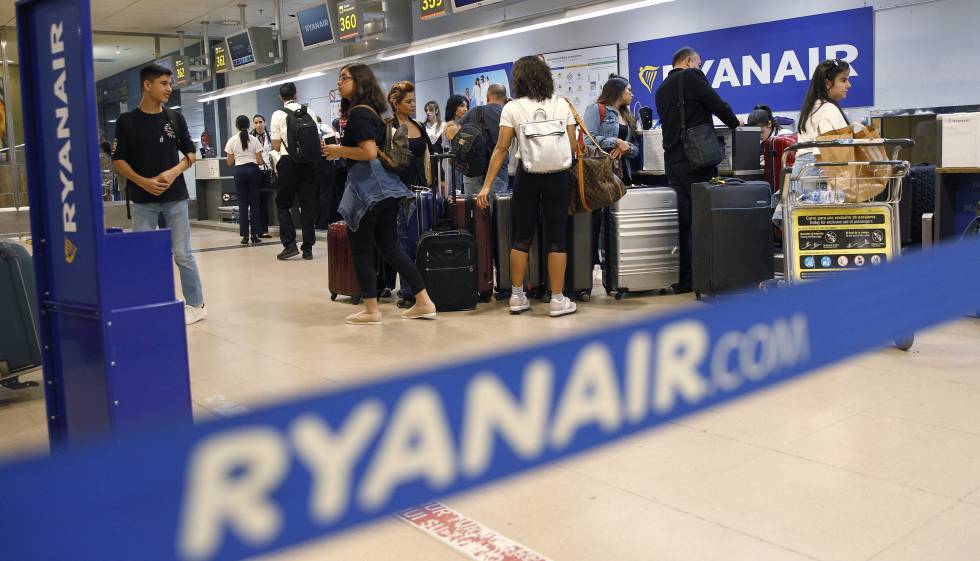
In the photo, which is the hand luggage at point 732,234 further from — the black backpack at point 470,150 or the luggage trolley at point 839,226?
the black backpack at point 470,150

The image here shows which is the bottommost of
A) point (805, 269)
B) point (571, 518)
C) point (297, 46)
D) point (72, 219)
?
point (571, 518)

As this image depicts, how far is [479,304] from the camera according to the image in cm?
584

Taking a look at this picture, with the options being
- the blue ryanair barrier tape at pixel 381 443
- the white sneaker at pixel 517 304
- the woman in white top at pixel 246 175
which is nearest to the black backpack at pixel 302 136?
the woman in white top at pixel 246 175

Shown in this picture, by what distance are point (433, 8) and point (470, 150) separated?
4.01m

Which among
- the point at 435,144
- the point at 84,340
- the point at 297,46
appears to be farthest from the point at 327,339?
the point at 297,46

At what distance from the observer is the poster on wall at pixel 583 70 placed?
37.9 ft

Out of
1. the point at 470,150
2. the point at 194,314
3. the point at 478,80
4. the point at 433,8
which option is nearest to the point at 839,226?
the point at 470,150

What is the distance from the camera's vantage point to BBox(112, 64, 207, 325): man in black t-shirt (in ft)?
16.0

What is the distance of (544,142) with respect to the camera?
4910 mm

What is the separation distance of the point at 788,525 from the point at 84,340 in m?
1.90

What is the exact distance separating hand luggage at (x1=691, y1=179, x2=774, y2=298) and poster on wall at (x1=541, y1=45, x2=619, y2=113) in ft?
21.0

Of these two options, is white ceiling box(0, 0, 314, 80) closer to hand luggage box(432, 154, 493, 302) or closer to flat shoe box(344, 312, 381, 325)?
hand luggage box(432, 154, 493, 302)

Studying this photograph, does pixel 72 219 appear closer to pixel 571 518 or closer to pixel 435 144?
pixel 571 518

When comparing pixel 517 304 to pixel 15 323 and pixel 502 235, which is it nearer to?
pixel 502 235
